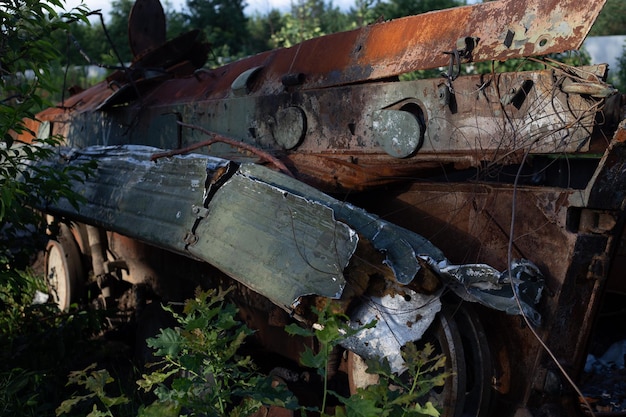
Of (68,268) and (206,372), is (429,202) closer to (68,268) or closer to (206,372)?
(206,372)

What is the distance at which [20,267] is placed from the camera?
4523mm

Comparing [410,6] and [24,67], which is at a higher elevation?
[410,6]

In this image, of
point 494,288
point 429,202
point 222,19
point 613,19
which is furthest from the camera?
point 222,19

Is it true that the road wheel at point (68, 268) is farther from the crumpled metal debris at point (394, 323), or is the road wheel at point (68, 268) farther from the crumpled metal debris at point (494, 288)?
the crumpled metal debris at point (494, 288)

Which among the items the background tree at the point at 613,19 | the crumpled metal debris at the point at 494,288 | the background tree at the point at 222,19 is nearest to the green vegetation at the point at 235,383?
the crumpled metal debris at the point at 494,288

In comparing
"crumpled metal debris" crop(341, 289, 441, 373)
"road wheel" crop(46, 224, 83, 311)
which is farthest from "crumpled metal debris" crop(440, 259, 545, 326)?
"road wheel" crop(46, 224, 83, 311)

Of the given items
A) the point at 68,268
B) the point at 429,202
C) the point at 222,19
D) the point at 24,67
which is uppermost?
the point at 222,19

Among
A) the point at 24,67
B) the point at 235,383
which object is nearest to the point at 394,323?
the point at 235,383

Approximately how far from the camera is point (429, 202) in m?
A: 3.86

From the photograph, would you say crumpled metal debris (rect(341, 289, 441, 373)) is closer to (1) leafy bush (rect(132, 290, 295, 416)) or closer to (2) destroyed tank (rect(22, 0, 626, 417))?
(2) destroyed tank (rect(22, 0, 626, 417))

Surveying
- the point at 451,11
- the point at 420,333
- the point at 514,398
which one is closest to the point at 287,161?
the point at 451,11

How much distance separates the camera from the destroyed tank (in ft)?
10.6

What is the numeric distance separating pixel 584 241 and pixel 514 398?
0.79 m

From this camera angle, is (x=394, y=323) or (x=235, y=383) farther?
(x=394, y=323)
